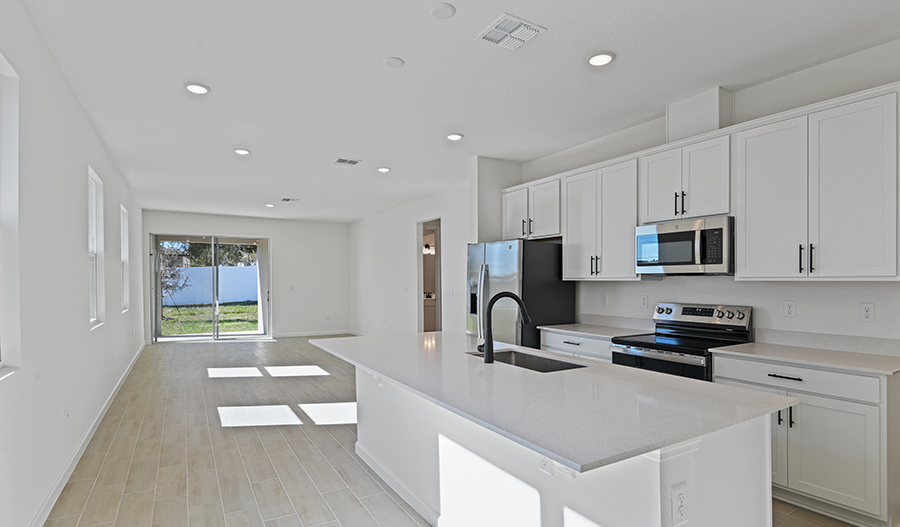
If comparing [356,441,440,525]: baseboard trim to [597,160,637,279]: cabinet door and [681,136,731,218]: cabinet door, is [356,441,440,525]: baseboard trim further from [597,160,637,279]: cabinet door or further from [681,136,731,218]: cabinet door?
[681,136,731,218]: cabinet door

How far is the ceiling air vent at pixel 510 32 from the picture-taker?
97.9 inches

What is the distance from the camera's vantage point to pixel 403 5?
2.33 meters

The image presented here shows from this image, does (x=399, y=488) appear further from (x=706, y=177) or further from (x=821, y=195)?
(x=821, y=195)

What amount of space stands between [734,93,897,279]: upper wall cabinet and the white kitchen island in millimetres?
1451

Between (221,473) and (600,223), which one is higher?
(600,223)

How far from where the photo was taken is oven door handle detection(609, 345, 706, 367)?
9.93ft

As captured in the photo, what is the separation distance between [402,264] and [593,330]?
15.9 ft

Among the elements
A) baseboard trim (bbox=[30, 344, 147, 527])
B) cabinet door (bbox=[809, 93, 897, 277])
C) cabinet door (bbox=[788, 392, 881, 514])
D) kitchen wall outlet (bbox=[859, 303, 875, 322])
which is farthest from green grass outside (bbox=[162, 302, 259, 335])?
kitchen wall outlet (bbox=[859, 303, 875, 322])

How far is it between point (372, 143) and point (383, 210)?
14.6 ft

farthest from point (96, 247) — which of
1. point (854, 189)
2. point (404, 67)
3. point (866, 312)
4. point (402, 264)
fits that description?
point (866, 312)

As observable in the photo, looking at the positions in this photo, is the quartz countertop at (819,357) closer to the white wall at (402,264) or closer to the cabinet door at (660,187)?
the cabinet door at (660,187)

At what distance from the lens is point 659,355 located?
3.27 metres

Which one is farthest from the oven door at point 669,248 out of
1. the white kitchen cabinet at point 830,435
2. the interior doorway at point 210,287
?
the interior doorway at point 210,287

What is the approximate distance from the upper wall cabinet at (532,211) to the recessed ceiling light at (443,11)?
7.85 feet
